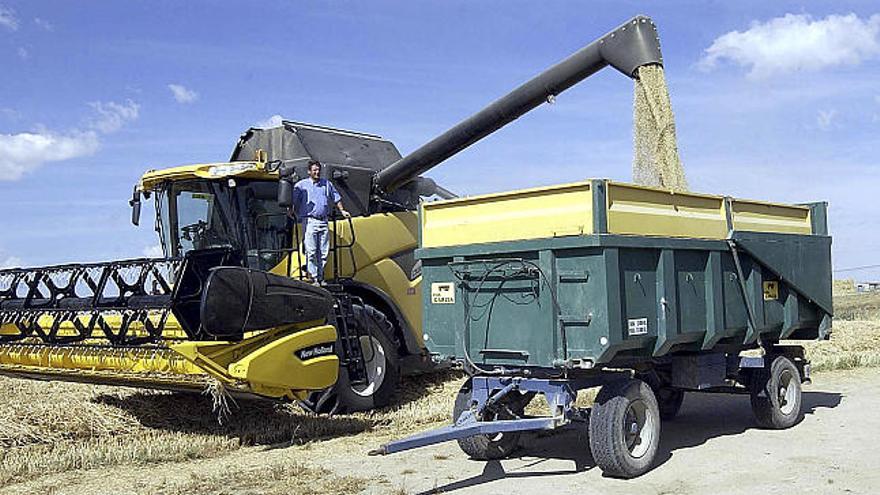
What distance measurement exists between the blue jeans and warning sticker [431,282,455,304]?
202 cm

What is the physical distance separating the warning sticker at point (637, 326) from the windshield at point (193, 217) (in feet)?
15.2

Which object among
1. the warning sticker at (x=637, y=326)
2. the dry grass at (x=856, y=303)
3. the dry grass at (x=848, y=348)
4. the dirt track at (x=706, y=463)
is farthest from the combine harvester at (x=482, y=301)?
the dry grass at (x=856, y=303)

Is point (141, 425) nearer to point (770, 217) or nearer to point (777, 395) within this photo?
point (777, 395)

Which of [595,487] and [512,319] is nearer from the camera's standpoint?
[595,487]

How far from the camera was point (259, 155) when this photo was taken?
973cm

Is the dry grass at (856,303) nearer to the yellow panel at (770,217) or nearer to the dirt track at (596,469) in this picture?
the yellow panel at (770,217)

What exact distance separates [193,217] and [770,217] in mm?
5794

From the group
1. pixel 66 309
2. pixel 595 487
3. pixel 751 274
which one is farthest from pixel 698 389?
pixel 66 309

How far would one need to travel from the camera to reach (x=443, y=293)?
24.2 ft

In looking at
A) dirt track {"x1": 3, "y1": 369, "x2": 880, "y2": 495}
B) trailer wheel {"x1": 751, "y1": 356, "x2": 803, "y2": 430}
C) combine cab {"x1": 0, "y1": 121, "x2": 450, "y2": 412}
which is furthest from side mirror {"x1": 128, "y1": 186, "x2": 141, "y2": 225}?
trailer wheel {"x1": 751, "y1": 356, "x2": 803, "y2": 430}

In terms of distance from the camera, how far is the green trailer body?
252 inches

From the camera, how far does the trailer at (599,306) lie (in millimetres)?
6445

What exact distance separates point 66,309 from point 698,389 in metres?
5.86

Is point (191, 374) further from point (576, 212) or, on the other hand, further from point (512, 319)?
point (576, 212)
